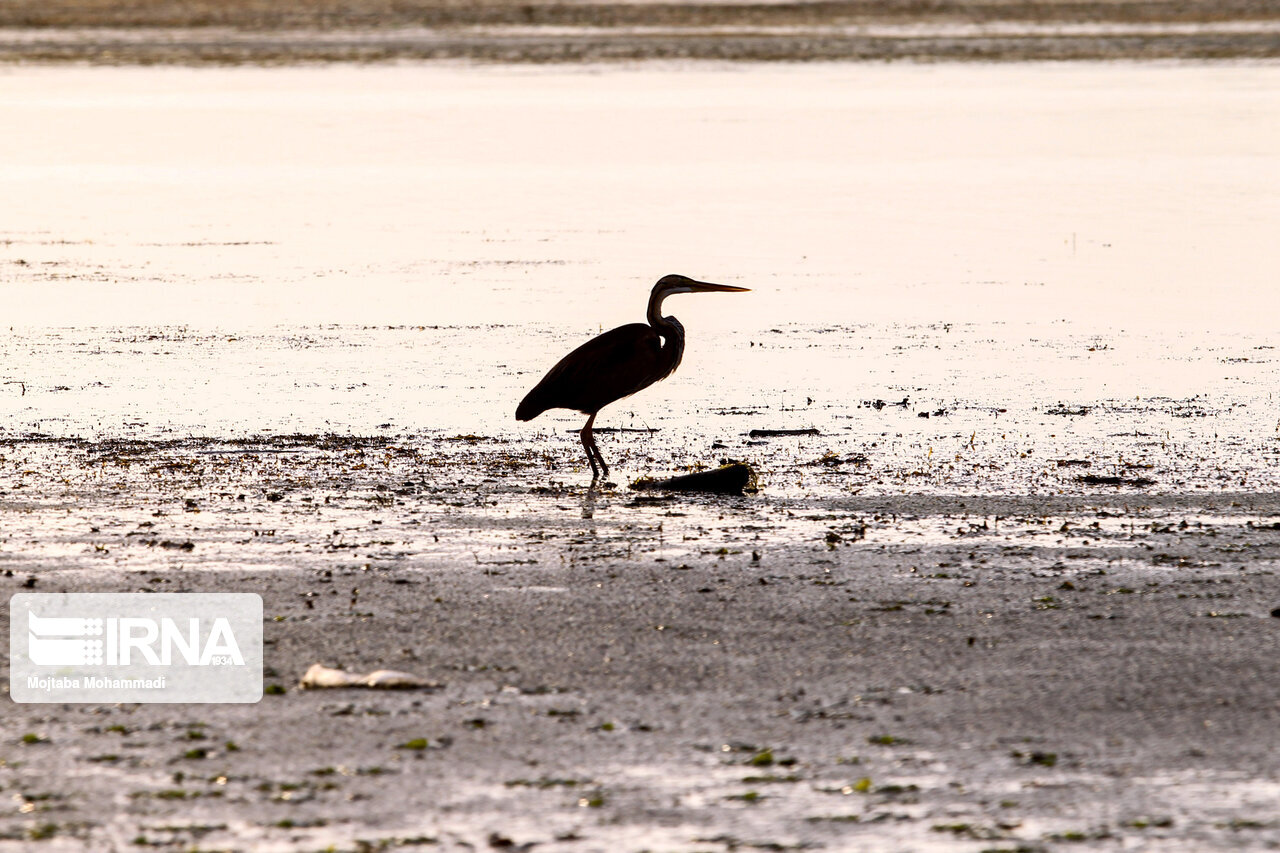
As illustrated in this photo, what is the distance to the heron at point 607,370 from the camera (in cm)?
1103

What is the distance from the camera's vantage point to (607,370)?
436 inches

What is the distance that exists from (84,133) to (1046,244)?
19.7 m

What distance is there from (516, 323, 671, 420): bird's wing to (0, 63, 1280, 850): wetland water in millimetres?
334

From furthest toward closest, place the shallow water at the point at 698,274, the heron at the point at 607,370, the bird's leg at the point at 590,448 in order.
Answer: the shallow water at the point at 698,274, the heron at the point at 607,370, the bird's leg at the point at 590,448

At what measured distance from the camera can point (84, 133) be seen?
1337 inches

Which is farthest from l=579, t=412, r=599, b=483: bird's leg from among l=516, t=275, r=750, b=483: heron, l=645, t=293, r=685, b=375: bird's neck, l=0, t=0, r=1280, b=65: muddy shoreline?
l=0, t=0, r=1280, b=65: muddy shoreline

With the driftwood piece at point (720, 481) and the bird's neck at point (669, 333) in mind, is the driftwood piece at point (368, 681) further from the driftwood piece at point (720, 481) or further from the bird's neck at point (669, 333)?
the bird's neck at point (669, 333)

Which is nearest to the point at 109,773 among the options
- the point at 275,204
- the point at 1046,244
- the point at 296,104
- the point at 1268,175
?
the point at 1046,244

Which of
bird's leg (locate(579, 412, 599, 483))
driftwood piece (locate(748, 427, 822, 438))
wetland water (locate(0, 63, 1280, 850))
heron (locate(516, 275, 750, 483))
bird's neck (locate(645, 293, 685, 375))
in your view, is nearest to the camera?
wetland water (locate(0, 63, 1280, 850))

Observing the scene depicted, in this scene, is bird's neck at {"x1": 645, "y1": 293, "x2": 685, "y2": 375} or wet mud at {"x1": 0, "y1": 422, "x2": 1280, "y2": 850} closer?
wet mud at {"x1": 0, "y1": 422, "x2": 1280, "y2": 850}

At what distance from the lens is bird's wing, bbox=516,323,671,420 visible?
11039mm

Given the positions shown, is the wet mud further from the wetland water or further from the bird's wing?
the bird's wing

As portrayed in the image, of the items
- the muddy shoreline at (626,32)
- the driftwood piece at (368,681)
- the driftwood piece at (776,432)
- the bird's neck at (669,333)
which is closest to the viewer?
the driftwood piece at (368,681)

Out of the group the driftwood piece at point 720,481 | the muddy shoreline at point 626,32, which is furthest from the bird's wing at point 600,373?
the muddy shoreline at point 626,32
